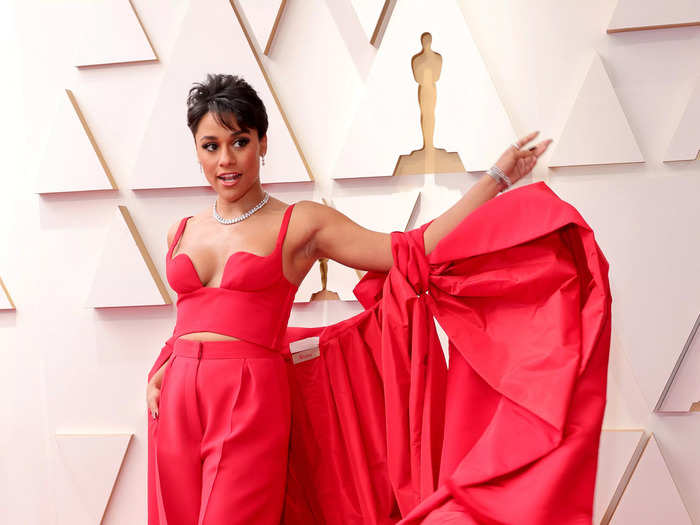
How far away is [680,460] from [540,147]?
1.24 m

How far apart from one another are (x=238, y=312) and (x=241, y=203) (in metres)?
0.30

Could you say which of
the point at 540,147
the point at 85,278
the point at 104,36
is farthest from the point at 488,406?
the point at 104,36

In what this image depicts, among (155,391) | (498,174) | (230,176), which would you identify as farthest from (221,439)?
(498,174)

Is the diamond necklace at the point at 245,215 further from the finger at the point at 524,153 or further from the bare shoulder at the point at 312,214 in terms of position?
the finger at the point at 524,153

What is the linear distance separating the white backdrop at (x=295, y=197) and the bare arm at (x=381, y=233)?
0.55 meters

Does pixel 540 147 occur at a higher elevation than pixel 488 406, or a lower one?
higher

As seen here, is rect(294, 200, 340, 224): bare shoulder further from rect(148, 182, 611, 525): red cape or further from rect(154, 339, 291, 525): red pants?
rect(154, 339, 291, 525): red pants

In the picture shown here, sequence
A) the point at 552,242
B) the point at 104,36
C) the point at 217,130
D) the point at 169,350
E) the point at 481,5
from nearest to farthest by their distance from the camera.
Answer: the point at 552,242
the point at 217,130
the point at 169,350
the point at 481,5
the point at 104,36

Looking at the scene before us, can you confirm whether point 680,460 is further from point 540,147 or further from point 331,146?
point 331,146

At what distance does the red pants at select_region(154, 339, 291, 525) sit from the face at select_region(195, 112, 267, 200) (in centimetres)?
40

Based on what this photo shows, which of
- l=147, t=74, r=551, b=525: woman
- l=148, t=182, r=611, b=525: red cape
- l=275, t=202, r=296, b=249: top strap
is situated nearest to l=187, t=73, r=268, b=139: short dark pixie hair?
l=147, t=74, r=551, b=525: woman

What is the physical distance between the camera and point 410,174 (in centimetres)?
224

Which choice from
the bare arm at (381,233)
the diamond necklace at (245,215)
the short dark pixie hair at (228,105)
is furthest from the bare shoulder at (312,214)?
the short dark pixie hair at (228,105)

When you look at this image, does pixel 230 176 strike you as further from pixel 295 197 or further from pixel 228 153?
pixel 295 197
